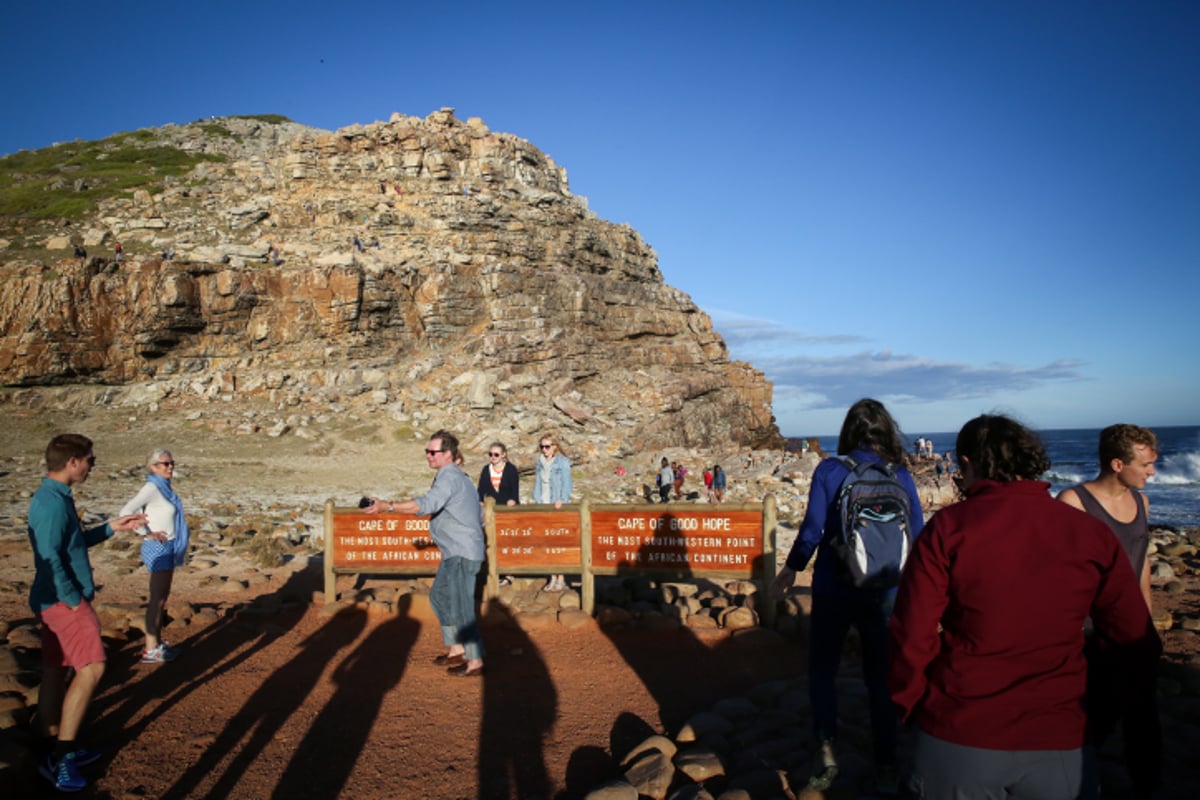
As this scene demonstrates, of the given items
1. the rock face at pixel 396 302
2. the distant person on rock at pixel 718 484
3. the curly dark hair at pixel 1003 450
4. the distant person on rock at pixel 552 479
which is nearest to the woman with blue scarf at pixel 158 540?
the distant person on rock at pixel 552 479

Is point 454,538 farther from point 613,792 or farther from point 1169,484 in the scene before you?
point 1169,484

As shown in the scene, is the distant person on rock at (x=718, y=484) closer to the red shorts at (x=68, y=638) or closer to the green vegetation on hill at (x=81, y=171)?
the red shorts at (x=68, y=638)

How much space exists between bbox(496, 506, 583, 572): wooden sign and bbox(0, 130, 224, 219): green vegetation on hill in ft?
132

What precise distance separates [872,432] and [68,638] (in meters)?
4.90

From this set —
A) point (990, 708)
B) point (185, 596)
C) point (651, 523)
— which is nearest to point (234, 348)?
point (185, 596)

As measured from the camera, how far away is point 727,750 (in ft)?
15.0

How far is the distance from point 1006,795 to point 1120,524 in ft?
7.51

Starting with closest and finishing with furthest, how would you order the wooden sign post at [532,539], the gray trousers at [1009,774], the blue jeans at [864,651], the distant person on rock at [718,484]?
the gray trousers at [1009,774] → the blue jeans at [864,651] → the wooden sign post at [532,539] → the distant person on rock at [718,484]

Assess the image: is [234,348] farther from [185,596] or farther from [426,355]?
[185,596]

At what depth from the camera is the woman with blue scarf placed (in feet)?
20.1

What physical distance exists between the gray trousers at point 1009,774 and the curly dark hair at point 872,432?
1787 mm

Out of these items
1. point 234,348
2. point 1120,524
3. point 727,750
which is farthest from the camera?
point 234,348

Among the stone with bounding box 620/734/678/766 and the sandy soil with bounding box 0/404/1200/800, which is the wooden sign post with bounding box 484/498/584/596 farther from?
the stone with bounding box 620/734/678/766

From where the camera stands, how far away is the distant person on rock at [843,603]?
12.1 feet
